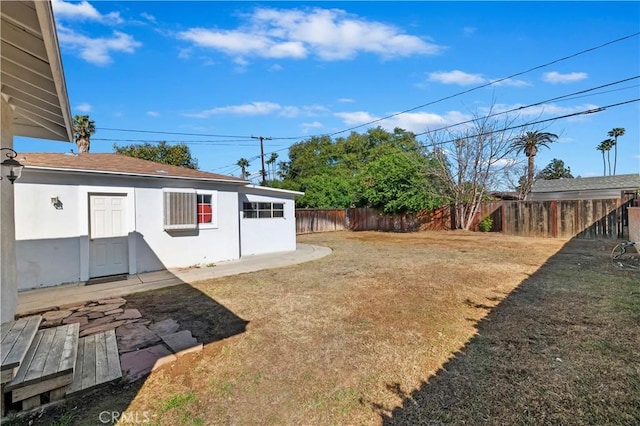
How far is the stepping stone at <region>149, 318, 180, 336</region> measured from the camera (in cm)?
377

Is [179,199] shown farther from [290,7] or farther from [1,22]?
[290,7]

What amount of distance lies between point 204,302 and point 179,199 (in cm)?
377

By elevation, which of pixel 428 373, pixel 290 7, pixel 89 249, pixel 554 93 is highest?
pixel 290 7

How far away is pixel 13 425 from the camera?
6.87ft

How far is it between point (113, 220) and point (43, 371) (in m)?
5.44

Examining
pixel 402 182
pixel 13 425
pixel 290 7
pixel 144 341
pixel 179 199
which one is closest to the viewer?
pixel 13 425

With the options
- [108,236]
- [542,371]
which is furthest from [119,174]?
[542,371]

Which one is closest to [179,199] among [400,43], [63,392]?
[63,392]

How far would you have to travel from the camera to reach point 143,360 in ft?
9.94

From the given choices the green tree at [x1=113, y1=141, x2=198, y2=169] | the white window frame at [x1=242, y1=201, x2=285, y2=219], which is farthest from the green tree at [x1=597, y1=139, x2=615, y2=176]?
the green tree at [x1=113, y1=141, x2=198, y2=169]

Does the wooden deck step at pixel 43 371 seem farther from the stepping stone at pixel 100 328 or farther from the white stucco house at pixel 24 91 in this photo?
the white stucco house at pixel 24 91

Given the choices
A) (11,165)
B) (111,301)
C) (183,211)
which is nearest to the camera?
(11,165)

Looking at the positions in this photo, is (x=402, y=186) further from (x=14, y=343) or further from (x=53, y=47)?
(x=14, y=343)

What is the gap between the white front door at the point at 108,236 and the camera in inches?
265
